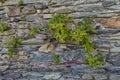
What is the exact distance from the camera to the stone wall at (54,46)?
150 inches

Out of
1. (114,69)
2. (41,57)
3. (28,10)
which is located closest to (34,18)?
(28,10)

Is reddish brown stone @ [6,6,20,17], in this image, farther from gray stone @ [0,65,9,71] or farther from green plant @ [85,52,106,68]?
green plant @ [85,52,106,68]

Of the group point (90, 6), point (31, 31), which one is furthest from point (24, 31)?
point (90, 6)

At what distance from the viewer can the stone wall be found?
3820 mm

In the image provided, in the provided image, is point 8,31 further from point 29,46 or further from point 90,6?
point 90,6

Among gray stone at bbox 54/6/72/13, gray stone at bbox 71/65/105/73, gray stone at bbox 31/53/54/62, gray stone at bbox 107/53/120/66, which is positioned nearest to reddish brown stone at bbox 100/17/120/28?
gray stone at bbox 107/53/120/66

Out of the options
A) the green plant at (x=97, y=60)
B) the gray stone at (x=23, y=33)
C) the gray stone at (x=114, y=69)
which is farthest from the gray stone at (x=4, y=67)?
the gray stone at (x=114, y=69)

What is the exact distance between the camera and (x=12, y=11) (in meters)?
4.28

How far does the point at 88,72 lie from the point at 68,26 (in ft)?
2.54

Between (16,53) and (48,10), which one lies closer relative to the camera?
(48,10)

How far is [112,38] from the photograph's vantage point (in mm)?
3809

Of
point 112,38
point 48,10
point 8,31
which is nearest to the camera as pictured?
point 112,38

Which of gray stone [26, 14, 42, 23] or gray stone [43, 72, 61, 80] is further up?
gray stone [26, 14, 42, 23]

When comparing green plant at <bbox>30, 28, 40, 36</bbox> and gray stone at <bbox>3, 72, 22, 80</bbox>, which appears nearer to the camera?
green plant at <bbox>30, 28, 40, 36</bbox>
